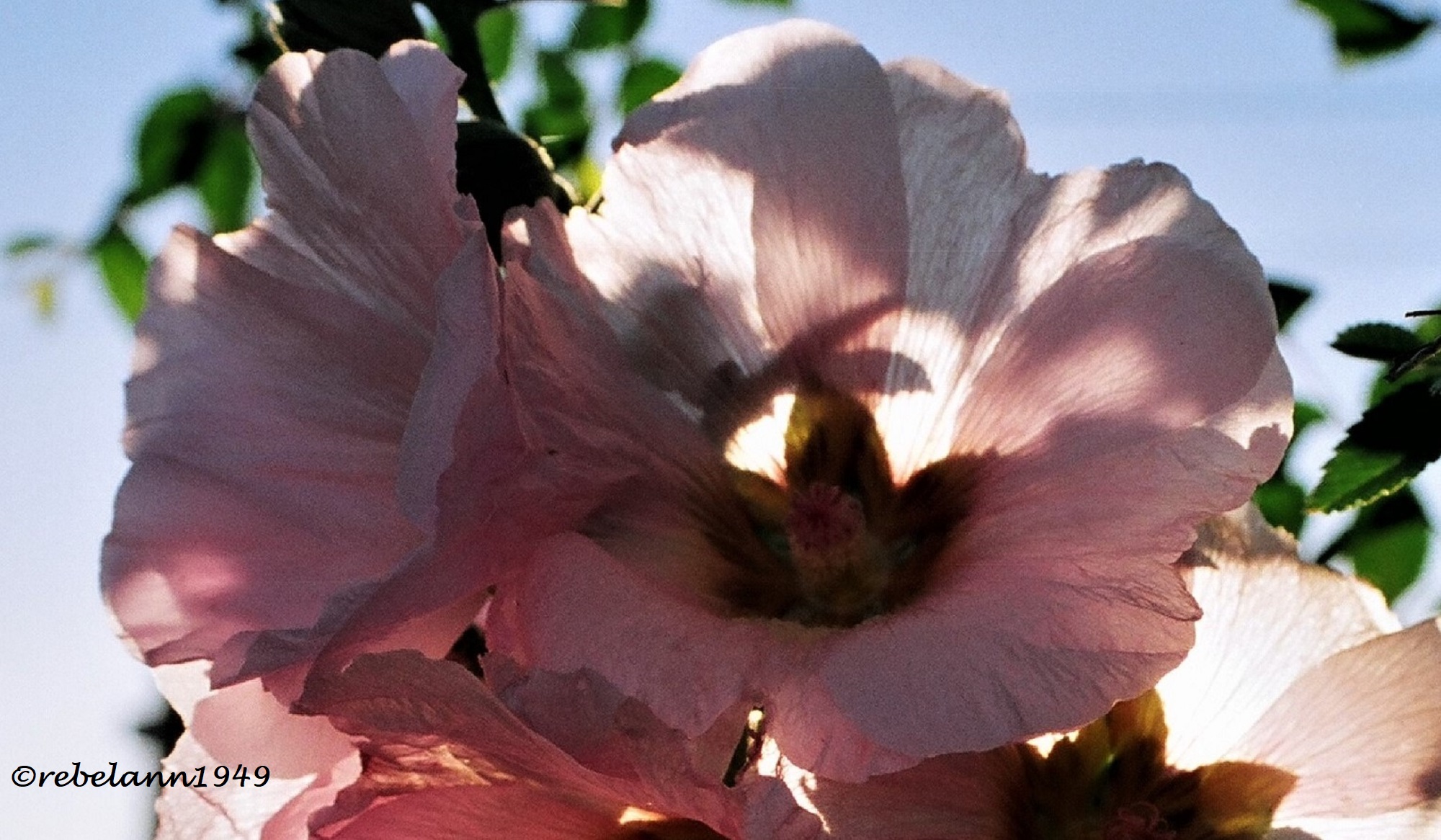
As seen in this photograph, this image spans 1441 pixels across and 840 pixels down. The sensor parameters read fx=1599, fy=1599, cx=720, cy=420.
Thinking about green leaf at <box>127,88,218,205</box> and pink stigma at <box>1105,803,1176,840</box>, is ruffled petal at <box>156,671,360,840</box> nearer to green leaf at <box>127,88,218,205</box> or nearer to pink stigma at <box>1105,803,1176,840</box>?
pink stigma at <box>1105,803,1176,840</box>

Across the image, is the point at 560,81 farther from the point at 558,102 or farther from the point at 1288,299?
the point at 1288,299

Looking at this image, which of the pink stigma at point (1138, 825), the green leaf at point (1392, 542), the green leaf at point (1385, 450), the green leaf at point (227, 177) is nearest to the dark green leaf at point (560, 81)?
the green leaf at point (227, 177)

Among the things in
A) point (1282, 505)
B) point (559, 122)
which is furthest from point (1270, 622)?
point (559, 122)

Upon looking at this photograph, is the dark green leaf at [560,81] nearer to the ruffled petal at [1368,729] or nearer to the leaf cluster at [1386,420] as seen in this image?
the leaf cluster at [1386,420]

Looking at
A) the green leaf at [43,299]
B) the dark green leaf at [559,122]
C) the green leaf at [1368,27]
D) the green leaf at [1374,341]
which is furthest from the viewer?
the green leaf at [43,299]

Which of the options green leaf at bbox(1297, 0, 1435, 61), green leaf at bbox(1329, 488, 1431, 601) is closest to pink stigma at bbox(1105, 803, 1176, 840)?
green leaf at bbox(1329, 488, 1431, 601)

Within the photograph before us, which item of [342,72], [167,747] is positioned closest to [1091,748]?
[342,72]
